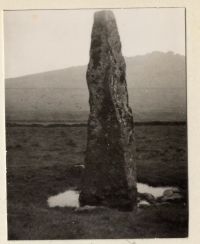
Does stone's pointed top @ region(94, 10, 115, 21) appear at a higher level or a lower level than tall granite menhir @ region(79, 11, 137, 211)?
higher

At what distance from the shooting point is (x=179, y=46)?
89.6 inches

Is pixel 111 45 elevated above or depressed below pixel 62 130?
above

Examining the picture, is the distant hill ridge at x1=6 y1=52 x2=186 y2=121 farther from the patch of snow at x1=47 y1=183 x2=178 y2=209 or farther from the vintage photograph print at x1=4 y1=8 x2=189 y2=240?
the patch of snow at x1=47 y1=183 x2=178 y2=209

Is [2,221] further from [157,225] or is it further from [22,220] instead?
[157,225]

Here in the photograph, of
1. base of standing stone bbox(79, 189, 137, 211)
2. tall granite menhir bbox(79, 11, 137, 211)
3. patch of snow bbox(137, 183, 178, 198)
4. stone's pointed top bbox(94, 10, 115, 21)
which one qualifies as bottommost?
base of standing stone bbox(79, 189, 137, 211)

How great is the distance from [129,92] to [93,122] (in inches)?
7.8

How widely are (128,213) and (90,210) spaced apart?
0.16 meters

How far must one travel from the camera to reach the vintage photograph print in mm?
2275

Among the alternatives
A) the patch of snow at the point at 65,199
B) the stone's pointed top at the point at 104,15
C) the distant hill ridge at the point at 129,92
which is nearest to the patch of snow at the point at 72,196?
the patch of snow at the point at 65,199

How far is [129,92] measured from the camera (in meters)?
2.29

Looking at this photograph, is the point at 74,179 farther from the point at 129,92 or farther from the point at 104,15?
the point at 104,15

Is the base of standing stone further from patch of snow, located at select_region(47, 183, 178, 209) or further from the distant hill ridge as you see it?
the distant hill ridge

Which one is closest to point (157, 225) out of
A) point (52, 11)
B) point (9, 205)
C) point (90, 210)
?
point (90, 210)

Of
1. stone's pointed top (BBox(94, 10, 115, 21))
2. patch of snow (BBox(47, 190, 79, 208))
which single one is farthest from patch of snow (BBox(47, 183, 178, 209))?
stone's pointed top (BBox(94, 10, 115, 21))
